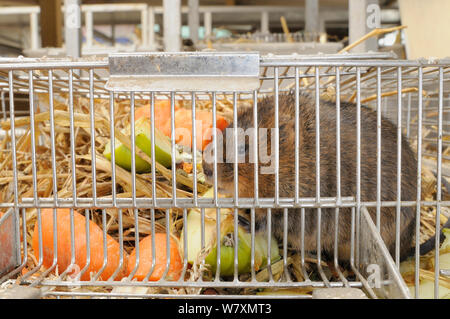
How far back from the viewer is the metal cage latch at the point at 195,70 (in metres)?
0.75

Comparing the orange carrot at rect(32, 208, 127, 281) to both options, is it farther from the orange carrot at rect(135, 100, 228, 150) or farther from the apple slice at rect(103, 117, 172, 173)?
the orange carrot at rect(135, 100, 228, 150)

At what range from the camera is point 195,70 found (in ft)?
2.47

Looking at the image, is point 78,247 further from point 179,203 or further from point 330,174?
point 330,174

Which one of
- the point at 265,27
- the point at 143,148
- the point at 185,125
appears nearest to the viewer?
the point at 143,148

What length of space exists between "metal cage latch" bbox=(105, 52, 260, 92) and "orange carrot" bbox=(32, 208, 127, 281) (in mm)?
343

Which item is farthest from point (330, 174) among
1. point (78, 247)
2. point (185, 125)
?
point (78, 247)

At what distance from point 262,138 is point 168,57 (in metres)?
0.37

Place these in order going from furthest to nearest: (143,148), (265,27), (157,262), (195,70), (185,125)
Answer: (265,27) → (185,125) → (143,148) → (157,262) → (195,70)

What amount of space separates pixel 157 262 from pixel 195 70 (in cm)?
42

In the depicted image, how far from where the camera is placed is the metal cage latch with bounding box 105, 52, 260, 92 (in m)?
0.75

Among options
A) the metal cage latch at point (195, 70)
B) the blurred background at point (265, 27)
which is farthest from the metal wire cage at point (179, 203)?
the blurred background at point (265, 27)

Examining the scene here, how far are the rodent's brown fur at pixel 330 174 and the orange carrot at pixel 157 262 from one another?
0.27 metres

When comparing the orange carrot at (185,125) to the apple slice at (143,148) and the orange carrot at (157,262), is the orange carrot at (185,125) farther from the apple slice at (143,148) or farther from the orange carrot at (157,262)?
the orange carrot at (157,262)
